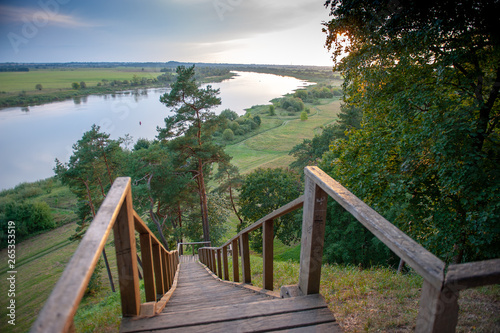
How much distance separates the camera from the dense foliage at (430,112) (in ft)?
14.1

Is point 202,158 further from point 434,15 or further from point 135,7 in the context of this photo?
point 434,15

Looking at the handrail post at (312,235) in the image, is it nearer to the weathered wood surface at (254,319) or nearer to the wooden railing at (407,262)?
the wooden railing at (407,262)

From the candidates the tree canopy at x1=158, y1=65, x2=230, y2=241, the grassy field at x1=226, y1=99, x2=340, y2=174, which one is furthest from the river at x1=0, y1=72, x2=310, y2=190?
the grassy field at x1=226, y1=99, x2=340, y2=174

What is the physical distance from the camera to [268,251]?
8.33 feet

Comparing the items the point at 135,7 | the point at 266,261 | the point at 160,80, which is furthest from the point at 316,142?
the point at 160,80

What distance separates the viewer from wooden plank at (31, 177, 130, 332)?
678 mm

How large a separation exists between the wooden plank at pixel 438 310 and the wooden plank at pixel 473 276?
0.11 feet

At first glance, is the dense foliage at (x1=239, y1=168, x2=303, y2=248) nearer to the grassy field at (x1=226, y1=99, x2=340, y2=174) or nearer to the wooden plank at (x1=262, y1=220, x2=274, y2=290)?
the wooden plank at (x1=262, y1=220, x2=274, y2=290)

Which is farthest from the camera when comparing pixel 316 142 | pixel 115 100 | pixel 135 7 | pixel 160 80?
A: pixel 160 80

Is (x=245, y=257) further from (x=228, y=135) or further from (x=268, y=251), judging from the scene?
(x=228, y=135)

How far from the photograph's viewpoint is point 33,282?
18719 mm

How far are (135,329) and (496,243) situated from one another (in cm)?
565

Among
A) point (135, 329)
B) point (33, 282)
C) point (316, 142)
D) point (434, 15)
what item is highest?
point (434, 15)

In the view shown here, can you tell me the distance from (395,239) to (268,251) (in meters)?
1.64
